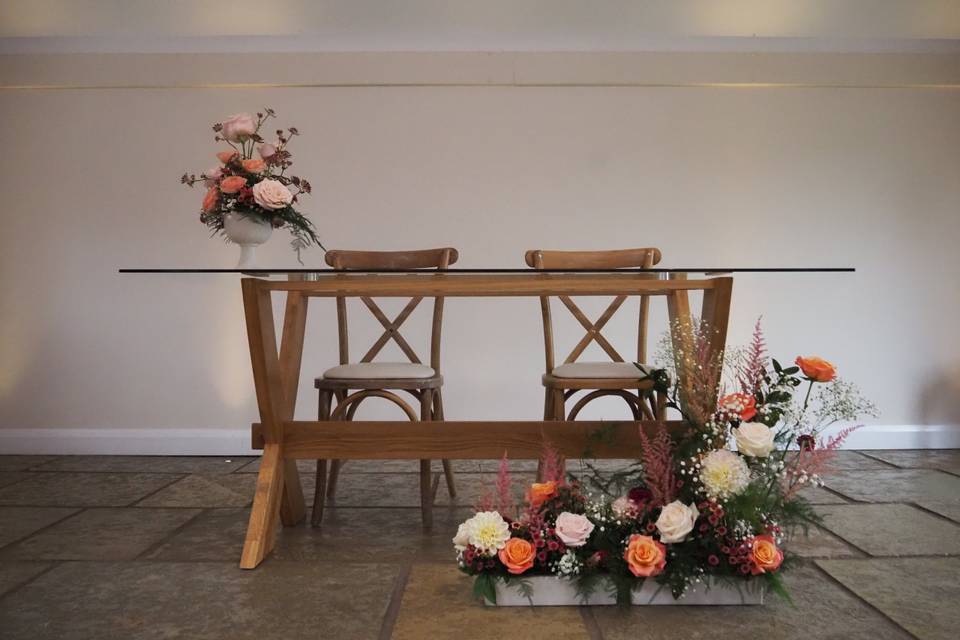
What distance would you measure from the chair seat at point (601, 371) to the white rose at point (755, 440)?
723mm

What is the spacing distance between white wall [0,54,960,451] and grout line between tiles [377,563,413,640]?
84.2 inches

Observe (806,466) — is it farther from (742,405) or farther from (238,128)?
(238,128)

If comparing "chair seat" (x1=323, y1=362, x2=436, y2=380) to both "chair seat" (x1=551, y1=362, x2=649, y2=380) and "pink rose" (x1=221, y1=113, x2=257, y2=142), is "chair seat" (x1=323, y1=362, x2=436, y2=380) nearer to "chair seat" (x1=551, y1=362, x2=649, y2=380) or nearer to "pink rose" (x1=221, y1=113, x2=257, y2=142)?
"chair seat" (x1=551, y1=362, x2=649, y2=380)

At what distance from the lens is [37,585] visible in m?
1.89

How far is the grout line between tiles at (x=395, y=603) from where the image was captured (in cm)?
158

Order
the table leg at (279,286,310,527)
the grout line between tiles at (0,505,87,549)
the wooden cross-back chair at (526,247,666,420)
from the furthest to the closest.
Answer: the wooden cross-back chair at (526,247,666,420) → the table leg at (279,286,310,527) → the grout line between tiles at (0,505,87,549)

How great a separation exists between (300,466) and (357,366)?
1.37 meters

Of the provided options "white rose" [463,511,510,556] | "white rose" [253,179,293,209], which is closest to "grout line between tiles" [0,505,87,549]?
"white rose" [253,179,293,209]

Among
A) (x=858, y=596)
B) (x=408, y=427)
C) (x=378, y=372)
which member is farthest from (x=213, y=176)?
(x=858, y=596)

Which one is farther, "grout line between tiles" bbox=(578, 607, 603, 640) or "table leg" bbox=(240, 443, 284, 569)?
"table leg" bbox=(240, 443, 284, 569)

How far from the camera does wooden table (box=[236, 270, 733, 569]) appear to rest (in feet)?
6.73

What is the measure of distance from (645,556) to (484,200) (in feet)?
8.97

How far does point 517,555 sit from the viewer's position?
1692 millimetres

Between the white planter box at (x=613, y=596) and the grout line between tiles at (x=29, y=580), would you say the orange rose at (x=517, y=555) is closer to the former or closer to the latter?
the white planter box at (x=613, y=596)
